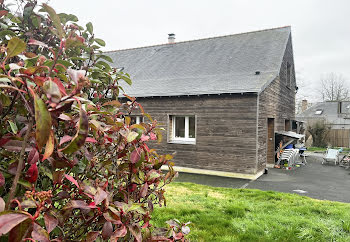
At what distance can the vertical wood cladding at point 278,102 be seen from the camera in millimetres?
10008

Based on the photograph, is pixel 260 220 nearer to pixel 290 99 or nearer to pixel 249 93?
pixel 249 93

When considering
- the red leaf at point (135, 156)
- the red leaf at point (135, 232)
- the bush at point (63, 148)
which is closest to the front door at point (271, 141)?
the bush at point (63, 148)

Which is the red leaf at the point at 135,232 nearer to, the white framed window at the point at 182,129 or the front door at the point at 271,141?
the white framed window at the point at 182,129

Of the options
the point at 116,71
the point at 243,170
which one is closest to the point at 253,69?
the point at 243,170

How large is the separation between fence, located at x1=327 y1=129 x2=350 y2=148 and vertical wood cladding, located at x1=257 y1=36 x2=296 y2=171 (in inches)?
462

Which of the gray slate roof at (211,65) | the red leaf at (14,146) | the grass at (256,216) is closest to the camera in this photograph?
the red leaf at (14,146)

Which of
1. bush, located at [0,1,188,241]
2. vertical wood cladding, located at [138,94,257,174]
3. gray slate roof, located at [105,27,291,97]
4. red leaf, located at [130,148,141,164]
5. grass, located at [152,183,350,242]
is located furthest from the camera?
gray slate roof, located at [105,27,291,97]

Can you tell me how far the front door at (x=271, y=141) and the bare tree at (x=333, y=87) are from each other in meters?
35.0

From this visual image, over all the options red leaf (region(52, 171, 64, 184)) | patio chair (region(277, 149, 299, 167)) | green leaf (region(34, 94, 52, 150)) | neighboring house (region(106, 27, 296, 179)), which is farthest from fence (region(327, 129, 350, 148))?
green leaf (region(34, 94, 52, 150))

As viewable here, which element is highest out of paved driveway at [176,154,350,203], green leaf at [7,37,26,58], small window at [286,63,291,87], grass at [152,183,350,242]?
small window at [286,63,291,87]

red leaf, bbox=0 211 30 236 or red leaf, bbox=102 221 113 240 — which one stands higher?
red leaf, bbox=0 211 30 236

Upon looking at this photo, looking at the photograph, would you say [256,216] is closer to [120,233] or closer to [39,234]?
[120,233]

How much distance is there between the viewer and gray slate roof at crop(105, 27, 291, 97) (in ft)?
34.5

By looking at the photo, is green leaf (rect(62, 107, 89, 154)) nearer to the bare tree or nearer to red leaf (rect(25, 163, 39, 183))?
red leaf (rect(25, 163, 39, 183))
